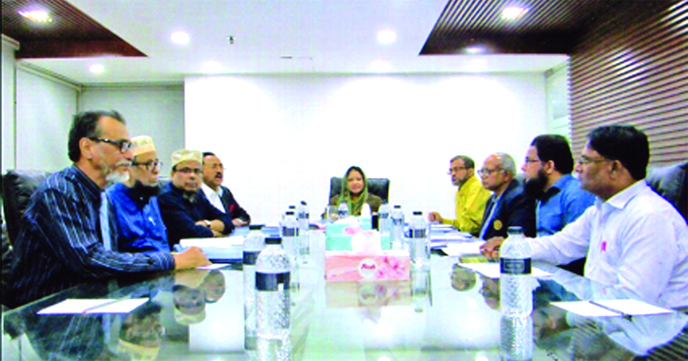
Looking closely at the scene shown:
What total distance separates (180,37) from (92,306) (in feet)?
15.0

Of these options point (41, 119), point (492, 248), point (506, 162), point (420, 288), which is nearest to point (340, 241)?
point (420, 288)

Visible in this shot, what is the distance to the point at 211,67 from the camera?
658 centimetres

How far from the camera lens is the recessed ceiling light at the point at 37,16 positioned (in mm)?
4895

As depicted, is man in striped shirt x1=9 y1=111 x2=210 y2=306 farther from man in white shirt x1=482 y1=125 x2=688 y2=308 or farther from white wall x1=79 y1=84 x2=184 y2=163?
white wall x1=79 y1=84 x2=184 y2=163

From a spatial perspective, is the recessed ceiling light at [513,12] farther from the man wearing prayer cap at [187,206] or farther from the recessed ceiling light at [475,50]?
the man wearing prayer cap at [187,206]

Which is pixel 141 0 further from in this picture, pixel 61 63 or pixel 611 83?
pixel 611 83

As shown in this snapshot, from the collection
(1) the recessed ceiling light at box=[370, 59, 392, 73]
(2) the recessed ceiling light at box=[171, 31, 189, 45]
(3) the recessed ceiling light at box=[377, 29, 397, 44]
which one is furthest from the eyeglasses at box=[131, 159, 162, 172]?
(1) the recessed ceiling light at box=[370, 59, 392, 73]

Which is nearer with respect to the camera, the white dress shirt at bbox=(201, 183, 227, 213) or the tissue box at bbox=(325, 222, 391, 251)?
the tissue box at bbox=(325, 222, 391, 251)

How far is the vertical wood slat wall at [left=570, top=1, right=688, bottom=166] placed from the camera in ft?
12.7

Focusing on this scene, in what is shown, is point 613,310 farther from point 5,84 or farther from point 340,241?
point 5,84

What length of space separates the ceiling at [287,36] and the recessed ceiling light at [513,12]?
73mm

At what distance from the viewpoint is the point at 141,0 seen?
4199mm

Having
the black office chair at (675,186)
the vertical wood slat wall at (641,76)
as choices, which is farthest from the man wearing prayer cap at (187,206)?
the vertical wood slat wall at (641,76)

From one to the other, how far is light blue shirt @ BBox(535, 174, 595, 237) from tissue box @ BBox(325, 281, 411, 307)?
1.36 meters
